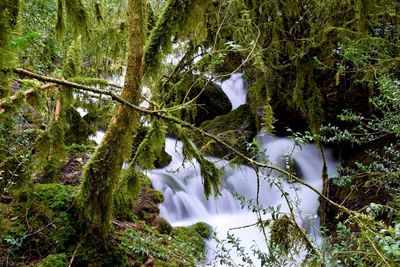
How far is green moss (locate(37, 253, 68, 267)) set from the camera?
2.63m

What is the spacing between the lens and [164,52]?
9.71ft

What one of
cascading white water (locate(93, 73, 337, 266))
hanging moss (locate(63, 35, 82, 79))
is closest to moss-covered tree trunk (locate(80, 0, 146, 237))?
hanging moss (locate(63, 35, 82, 79))

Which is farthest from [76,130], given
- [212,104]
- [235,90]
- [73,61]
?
[235,90]

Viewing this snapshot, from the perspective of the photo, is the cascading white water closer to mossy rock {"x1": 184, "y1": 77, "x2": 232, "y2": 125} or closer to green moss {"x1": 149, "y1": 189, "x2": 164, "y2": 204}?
green moss {"x1": 149, "y1": 189, "x2": 164, "y2": 204}

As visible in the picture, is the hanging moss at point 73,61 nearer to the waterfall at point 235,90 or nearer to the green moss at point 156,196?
the green moss at point 156,196

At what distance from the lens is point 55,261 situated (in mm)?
2676

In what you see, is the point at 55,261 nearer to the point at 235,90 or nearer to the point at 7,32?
the point at 7,32

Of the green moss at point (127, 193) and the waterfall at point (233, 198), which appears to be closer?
the green moss at point (127, 193)

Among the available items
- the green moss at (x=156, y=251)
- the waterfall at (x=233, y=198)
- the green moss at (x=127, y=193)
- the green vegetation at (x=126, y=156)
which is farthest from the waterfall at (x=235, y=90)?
the green moss at (x=156, y=251)

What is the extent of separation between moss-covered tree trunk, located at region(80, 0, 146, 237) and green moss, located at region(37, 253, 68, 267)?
354 mm

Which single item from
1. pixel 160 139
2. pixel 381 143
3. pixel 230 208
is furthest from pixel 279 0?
→ pixel 230 208

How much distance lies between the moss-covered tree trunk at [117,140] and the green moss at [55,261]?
1.16 ft

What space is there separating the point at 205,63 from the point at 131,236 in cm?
176

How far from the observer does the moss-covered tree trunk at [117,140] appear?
8.70 feet
